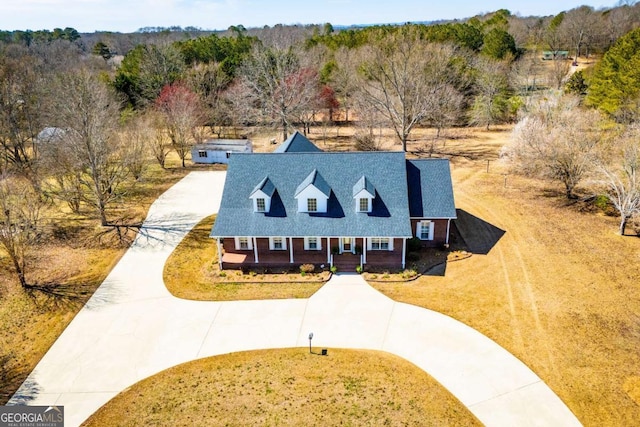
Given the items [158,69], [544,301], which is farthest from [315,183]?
[158,69]

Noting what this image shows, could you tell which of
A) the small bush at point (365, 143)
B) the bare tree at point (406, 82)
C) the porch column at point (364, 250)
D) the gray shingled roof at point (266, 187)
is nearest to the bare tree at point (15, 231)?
the gray shingled roof at point (266, 187)

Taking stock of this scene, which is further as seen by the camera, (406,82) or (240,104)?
(240,104)

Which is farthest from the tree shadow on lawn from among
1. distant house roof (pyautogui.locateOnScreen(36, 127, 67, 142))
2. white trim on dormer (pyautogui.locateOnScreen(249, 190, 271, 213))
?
distant house roof (pyautogui.locateOnScreen(36, 127, 67, 142))

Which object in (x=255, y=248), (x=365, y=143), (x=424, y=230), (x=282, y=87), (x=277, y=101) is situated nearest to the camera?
(x=255, y=248)

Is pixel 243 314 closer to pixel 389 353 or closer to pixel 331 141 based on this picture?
pixel 389 353

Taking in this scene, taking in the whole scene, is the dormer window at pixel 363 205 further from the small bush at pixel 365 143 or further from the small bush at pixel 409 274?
the small bush at pixel 365 143

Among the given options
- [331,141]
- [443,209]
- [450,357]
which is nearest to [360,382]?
[450,357]

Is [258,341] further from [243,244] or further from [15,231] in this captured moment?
[15,231]
